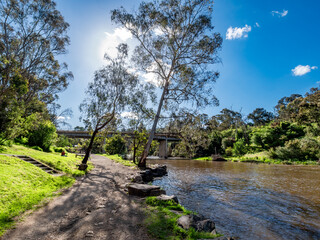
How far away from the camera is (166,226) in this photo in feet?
12.3

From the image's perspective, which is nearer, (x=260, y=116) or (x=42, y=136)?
(x=42, y=136)

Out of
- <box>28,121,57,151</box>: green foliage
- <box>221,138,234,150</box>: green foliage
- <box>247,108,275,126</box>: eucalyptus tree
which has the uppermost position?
<box>247,108,275,126</box>: eucalyptus tree

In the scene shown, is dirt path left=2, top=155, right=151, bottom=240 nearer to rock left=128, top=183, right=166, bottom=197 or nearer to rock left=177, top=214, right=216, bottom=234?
rock left=128, top=183, right=166, bottom=197

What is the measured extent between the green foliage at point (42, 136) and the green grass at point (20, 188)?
40.6 feet

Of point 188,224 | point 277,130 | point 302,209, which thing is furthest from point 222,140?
point 188,224

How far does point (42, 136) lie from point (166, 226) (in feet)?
68.2

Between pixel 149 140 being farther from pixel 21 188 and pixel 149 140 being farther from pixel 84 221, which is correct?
pixel 84 221

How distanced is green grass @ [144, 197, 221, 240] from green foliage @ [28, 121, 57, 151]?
19.4 metres

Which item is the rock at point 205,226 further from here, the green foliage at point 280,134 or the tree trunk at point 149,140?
the green foliage at point 280,134

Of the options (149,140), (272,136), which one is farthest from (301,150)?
(149,140)

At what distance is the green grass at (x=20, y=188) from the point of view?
4.51 meters

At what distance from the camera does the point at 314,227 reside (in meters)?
4.80

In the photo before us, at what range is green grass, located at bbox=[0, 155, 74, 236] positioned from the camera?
4.51 metres

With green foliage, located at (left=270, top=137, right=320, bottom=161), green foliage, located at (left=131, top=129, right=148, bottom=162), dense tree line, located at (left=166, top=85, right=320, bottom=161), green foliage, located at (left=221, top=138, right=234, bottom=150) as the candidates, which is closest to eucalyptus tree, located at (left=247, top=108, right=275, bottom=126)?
dense tree line, located at (left=166, top=85, right=320, bottom=161)
